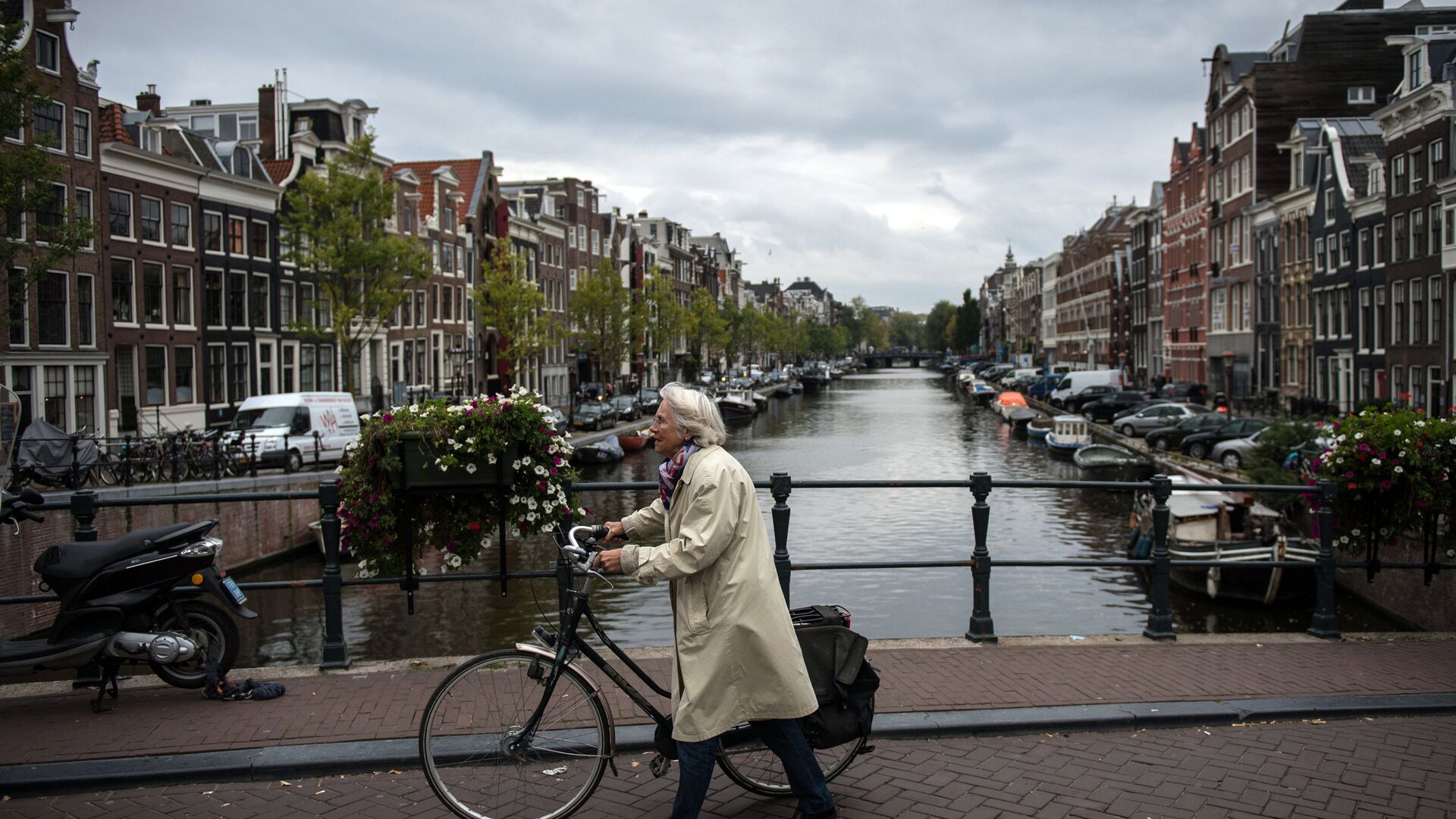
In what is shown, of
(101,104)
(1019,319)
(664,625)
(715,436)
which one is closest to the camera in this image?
(715,436)

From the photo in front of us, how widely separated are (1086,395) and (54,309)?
1850 inches

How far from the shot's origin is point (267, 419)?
29797 mm

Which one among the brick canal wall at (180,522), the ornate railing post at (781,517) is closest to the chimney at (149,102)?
the brick canal wall at (180,522)

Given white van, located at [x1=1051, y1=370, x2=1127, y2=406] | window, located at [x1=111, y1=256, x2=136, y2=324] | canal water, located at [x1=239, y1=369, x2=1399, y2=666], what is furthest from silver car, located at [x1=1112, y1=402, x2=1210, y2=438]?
window, located at [x1=111, y1=256, x2=136, y2=324]

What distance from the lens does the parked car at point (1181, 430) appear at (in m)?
38.7

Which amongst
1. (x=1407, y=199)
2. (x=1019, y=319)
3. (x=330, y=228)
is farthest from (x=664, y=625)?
(x=1019, y=319)

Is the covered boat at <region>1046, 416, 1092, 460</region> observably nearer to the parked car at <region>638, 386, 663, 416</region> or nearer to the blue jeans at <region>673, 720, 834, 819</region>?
the parked car at <region>638, 386, 663, 416</region>

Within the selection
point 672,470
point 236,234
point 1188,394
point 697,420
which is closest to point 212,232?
point 236,234

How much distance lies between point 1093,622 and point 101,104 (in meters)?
31.8

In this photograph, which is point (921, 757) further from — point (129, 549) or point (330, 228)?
point (330, 228)

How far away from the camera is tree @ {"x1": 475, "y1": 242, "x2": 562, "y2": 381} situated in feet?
178

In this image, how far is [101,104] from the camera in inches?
1326

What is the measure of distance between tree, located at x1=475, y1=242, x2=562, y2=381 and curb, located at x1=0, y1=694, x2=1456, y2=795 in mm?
48496

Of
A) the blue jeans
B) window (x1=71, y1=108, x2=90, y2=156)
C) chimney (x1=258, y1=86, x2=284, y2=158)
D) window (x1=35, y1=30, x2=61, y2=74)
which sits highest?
chimney (x1=258, y1=86, x2=284, y2=158)
